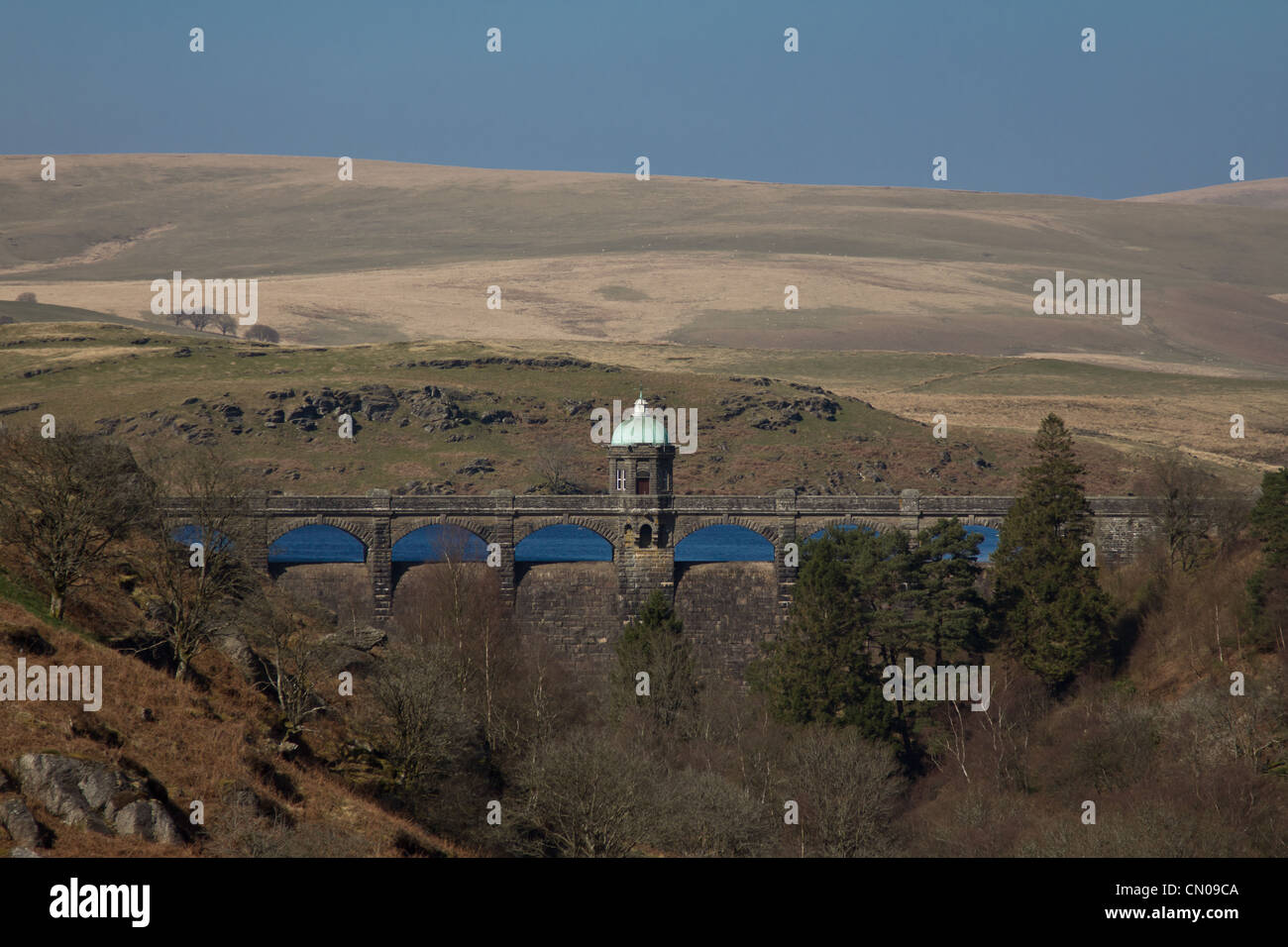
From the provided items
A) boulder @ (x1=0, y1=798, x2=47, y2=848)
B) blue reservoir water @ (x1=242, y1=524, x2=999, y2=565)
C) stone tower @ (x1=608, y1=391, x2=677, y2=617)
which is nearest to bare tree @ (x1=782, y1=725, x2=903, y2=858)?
stone tower @ (x1=608, y1=391, x2=677, y2=617)

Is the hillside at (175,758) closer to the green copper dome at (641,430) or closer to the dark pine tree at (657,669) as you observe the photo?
the dark pine tree at (657,669)

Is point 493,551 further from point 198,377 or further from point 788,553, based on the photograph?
point 198,377

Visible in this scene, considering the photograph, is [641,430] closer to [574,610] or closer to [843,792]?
[574,610]

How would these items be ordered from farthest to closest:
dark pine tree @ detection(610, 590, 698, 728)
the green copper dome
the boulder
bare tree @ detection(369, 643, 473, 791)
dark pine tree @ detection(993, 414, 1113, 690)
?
the green copper dome
dark pine tree @ detection(993, 414, 1113, 690)
dark pine tree @ detection(610, 590, 698, 728)
bare tree @ detection(369, 643, 473, 791)
the boulder

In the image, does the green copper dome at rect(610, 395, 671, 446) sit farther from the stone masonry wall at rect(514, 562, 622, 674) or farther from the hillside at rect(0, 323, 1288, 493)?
the hillside at rect(0, 323, 1288, 493)

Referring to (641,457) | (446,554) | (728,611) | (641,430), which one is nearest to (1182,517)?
(728,611)

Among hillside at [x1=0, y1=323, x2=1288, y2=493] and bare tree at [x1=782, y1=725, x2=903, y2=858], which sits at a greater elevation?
hillside at [x1=0, y1=323, x2=1288, y2=493]

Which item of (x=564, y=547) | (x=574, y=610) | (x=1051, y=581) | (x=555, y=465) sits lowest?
(x=574, y=610)
